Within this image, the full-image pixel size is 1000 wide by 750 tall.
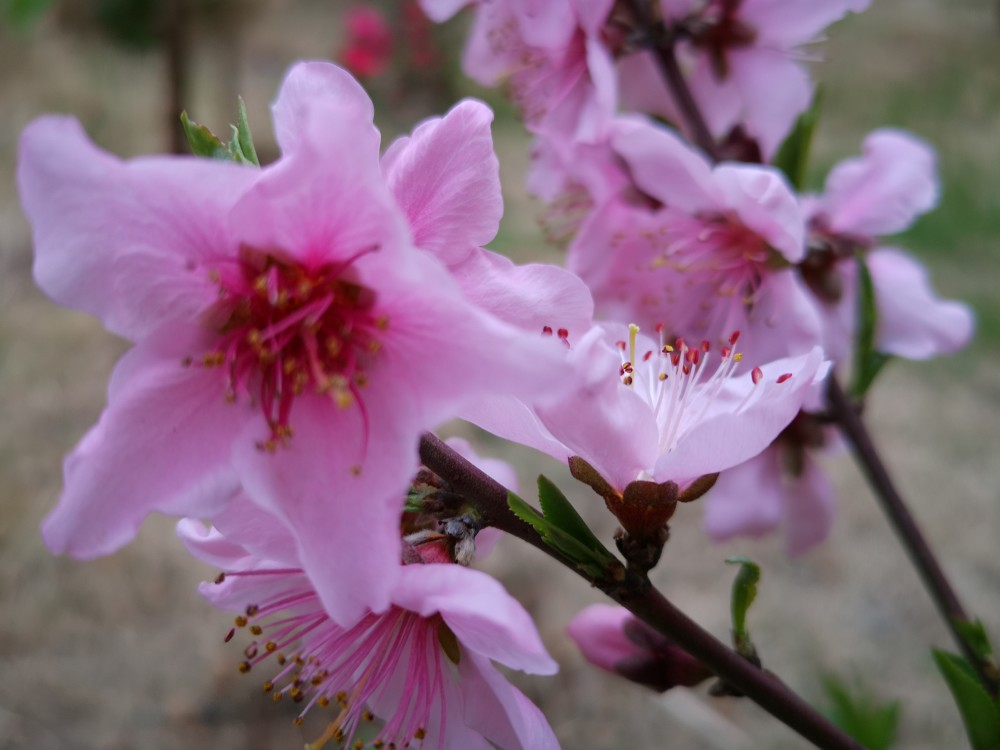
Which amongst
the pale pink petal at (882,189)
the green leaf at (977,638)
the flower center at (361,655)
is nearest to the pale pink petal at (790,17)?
the pale pink petal at (882,189)

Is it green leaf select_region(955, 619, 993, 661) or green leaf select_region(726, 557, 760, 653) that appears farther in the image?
green leaf select_region(955, 619, 993, 661)

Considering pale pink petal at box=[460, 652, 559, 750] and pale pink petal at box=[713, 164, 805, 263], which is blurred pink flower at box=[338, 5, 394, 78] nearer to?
pale pink petal at box=[713, 164, 805, 263]

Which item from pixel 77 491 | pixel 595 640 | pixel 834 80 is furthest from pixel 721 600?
pixel 834 80

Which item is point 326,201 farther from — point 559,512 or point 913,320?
point 913,320

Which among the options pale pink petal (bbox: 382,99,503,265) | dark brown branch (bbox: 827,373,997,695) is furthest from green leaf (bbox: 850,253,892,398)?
pale pink petal (bbox: 382,99,503,265)

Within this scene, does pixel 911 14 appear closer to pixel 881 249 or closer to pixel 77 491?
pixel 881 249

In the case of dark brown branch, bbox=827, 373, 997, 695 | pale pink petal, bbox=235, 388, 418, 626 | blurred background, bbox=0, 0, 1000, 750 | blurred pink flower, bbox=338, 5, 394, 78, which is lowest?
blurred background, bbox=0, 0, 1000, 750
